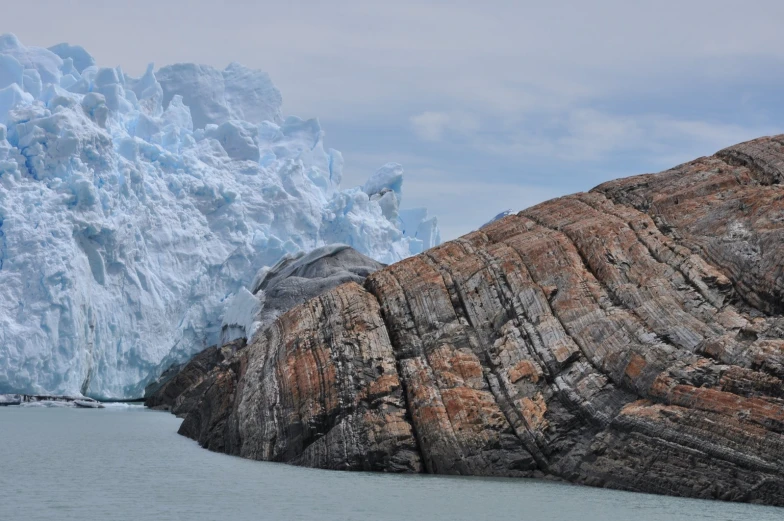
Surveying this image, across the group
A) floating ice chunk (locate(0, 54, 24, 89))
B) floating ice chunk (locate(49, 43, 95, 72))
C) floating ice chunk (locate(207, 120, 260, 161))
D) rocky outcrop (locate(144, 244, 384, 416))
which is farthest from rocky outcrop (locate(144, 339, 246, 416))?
floating ice chunk (locate(49, 43, 95, 72))

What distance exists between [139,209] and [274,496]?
127 feet

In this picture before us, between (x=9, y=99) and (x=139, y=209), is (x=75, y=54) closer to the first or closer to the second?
(x=9, y=99)

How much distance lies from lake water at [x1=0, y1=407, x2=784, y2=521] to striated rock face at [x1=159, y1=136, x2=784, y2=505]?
2.43ft

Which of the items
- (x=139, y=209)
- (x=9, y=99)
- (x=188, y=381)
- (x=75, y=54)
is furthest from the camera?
(x=75, y=54)

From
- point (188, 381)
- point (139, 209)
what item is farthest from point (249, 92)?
point (188, 381)

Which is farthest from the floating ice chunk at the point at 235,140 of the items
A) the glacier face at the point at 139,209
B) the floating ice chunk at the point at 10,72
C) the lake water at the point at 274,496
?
the lake water at the point at 274,496

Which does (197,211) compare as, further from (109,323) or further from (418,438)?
(418,438)

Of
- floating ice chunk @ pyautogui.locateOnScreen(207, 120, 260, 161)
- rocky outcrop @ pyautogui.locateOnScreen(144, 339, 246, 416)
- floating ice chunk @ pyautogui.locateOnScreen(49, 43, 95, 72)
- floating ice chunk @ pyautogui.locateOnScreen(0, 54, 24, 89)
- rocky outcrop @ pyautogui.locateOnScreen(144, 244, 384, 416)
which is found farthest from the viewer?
floating ice chunk @ pyautogui.locateOnScreen(207, 120, 260, 161)

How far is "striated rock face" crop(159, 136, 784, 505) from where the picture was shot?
1498 centimetres

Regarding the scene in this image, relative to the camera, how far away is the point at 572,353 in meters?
17.8

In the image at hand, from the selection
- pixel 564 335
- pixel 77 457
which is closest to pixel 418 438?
pixel 564 335

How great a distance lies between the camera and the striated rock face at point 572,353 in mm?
14977

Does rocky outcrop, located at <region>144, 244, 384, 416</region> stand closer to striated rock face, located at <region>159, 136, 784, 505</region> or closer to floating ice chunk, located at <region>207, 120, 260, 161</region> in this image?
floating ice chunk, located at <region>207, 120, 260, 161</region>

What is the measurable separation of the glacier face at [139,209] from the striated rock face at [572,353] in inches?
972
